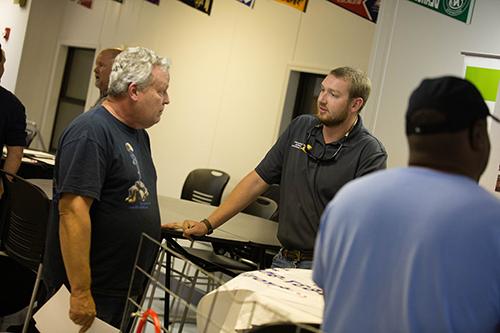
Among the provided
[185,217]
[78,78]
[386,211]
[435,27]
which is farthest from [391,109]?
[78,78]

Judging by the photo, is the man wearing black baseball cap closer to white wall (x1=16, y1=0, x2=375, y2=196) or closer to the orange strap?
the orange strap

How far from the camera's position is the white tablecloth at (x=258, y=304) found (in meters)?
1.81

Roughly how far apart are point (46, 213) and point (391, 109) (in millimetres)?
2662

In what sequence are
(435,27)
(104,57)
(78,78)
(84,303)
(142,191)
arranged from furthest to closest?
1. (78,78)
2. (435,27)
3. (104,57)
4. (142,191)
5. (84,303)

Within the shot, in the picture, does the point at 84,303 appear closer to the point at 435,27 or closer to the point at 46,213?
the point at 46,213

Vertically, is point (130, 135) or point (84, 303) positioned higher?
point (130, 135)

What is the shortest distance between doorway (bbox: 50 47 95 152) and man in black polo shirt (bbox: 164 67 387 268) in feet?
26.9

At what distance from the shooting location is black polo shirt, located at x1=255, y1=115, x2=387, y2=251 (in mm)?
3154

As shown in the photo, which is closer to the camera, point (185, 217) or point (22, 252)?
point (22, 252)

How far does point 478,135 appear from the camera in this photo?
4.35 feet

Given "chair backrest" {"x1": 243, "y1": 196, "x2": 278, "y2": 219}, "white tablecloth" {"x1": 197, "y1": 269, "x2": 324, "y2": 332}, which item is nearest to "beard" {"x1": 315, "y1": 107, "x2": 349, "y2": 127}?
"white tablecloth" {"x1": 197, "y1": 269, "x2": 324, "y2": 332}

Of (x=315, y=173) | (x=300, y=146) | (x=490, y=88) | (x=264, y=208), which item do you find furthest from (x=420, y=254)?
(x=264, y=208)

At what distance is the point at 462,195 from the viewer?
1248 mm

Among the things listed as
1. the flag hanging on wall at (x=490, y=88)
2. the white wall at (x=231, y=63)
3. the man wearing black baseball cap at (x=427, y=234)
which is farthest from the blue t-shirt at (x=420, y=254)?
the white wall at (x=231, y=63)
